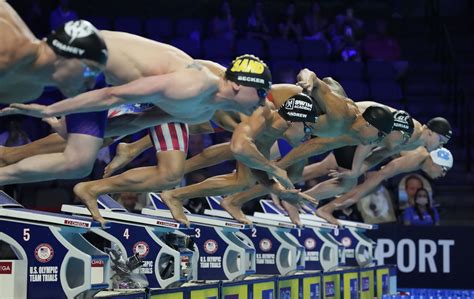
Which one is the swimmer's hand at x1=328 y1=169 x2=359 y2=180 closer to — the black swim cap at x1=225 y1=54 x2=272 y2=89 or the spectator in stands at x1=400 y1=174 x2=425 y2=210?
the spectator in stands at x1=400 y1=174 x2=425 y2=210

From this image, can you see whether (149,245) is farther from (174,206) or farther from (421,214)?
(421,214)

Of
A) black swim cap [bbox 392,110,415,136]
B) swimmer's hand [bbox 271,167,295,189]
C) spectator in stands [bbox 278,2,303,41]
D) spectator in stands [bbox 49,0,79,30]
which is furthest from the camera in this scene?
spectator in stands [bbox 278,2,303,41]

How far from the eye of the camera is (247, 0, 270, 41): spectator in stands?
50.6ft

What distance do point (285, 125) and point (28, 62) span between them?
11.7 feet

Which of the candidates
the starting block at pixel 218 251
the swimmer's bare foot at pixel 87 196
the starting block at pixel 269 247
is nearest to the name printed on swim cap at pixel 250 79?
the swimmer's bare foot at pixel 87 196

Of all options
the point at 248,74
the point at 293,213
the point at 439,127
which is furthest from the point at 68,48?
the point at 439,127

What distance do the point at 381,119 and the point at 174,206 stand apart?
230cm

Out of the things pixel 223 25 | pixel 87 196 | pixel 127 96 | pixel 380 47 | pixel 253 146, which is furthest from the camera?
pixel 223 25

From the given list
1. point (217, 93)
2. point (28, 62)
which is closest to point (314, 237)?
point (217, 93)

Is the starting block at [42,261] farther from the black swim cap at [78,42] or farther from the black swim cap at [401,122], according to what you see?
the black swim cap at [401,122]

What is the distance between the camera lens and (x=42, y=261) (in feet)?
19.4

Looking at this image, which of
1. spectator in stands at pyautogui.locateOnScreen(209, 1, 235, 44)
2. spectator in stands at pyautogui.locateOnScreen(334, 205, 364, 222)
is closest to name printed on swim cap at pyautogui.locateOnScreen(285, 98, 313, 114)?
spectator in stands at pyautogui.locateOnScreen(334, 205, 364, 222)

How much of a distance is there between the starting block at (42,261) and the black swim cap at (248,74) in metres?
1.26

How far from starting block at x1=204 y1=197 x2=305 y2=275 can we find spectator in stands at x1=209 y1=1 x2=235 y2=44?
6034 mm
